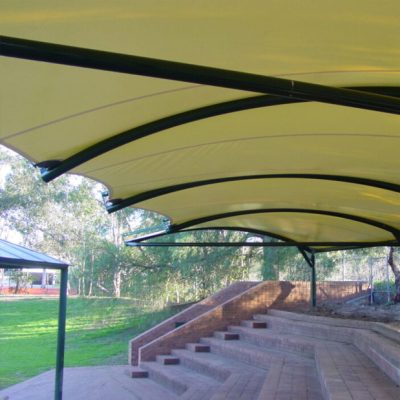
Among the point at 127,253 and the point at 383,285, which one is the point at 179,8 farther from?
the point at 127,253

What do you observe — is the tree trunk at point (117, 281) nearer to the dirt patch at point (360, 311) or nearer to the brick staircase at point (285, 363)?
the brick staircase at point (285, 363)

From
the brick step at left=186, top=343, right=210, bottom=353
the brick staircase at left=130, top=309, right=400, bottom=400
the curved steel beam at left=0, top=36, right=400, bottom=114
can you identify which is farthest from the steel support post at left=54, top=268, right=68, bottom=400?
the curved steel beam at left=0, top=36, right=400, bottom=114

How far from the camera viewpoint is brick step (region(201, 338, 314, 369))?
11.0 metres

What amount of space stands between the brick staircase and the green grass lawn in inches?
303

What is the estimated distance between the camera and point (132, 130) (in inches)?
221

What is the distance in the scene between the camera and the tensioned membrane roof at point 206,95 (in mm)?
3221

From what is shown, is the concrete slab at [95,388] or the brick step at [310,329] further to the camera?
the concrete slab at [95,388]

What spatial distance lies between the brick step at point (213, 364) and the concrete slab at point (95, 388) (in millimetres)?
946

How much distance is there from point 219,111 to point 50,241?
4560 cm

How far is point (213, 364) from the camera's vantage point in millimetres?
12484

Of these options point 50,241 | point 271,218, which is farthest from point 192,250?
point 50,241

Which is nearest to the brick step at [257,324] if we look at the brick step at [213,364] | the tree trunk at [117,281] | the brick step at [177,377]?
the brick step at [213,364]

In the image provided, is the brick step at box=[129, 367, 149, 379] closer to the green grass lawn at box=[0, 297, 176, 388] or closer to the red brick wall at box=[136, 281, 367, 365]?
the red brick wall at box=[136, 281, 367, 365]

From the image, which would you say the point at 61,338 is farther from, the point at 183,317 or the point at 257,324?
the point at 183,317
